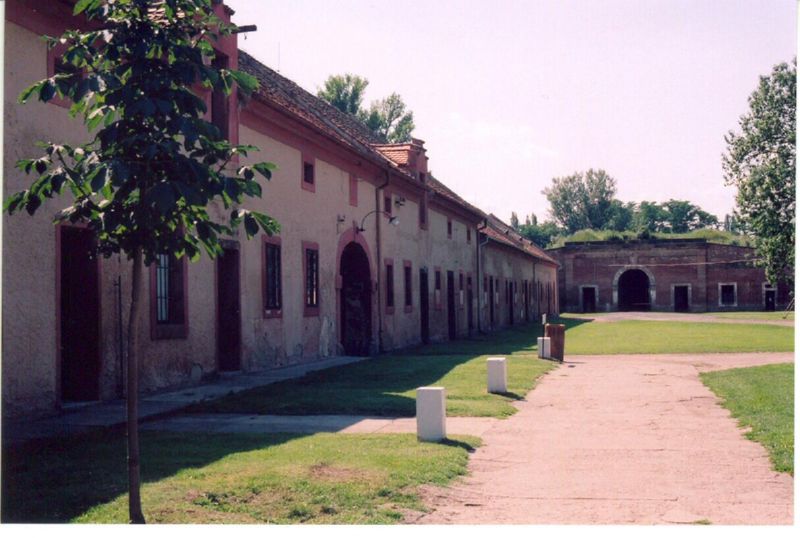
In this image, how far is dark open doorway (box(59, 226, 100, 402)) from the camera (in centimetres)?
1134

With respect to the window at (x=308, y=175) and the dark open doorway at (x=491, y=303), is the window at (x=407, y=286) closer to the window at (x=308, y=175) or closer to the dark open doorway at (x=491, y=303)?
the window at (x=308, y=175)

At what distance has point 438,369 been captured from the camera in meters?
17.4

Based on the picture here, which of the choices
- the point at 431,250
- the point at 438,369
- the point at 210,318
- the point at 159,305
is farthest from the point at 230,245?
the point at 431,250

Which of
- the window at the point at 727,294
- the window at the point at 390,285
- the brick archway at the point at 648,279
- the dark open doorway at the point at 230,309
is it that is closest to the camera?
the dark open doorway at the point at 230,309

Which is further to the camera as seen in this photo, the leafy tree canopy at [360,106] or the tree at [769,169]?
the leafy tree canopy at [360,106]

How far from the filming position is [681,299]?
6588 cm

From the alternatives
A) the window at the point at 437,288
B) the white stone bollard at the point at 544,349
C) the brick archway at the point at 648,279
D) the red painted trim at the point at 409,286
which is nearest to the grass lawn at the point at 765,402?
the white stone bollard at the point at 544,349

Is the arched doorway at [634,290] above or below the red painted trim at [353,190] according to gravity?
below

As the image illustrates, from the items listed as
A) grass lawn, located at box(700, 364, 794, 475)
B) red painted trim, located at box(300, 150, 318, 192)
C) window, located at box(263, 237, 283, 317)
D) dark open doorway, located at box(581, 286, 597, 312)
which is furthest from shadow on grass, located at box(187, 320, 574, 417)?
dark open doorway, located at box(581, 286, 597, 312)

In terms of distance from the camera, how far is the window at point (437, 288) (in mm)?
29905

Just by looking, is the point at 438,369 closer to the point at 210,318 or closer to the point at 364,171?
the point at 210,318

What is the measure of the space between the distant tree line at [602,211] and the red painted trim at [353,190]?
80347 mm

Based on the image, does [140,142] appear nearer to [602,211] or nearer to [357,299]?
[357,299]

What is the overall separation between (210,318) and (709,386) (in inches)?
341
